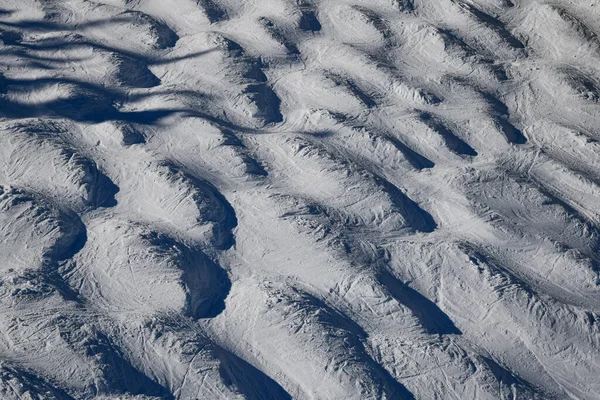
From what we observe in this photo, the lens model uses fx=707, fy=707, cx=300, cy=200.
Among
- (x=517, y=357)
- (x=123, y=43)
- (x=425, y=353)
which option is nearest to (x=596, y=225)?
(x=517, y=357)

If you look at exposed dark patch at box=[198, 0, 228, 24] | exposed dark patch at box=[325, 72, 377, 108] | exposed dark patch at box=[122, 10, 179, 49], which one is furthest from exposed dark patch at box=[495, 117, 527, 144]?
exposed dark patch at box=[122, 10, 179, 49]

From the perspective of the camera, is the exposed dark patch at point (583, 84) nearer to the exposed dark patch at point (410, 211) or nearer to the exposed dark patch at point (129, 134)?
the exposed dark patch at point (410, 211)

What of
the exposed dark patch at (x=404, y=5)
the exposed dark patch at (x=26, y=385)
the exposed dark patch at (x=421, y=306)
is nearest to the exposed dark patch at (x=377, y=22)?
the exposed dark patch at (x=404, y=5)

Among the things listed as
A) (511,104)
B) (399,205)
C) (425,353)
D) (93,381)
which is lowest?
(93,381)

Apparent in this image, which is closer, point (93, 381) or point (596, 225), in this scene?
point (93, 381)

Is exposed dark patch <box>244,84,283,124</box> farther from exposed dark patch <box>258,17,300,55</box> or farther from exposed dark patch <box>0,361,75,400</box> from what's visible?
exposed dark patch <box>0,361,75,400</box>

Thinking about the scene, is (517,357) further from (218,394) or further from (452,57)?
(452,57)
